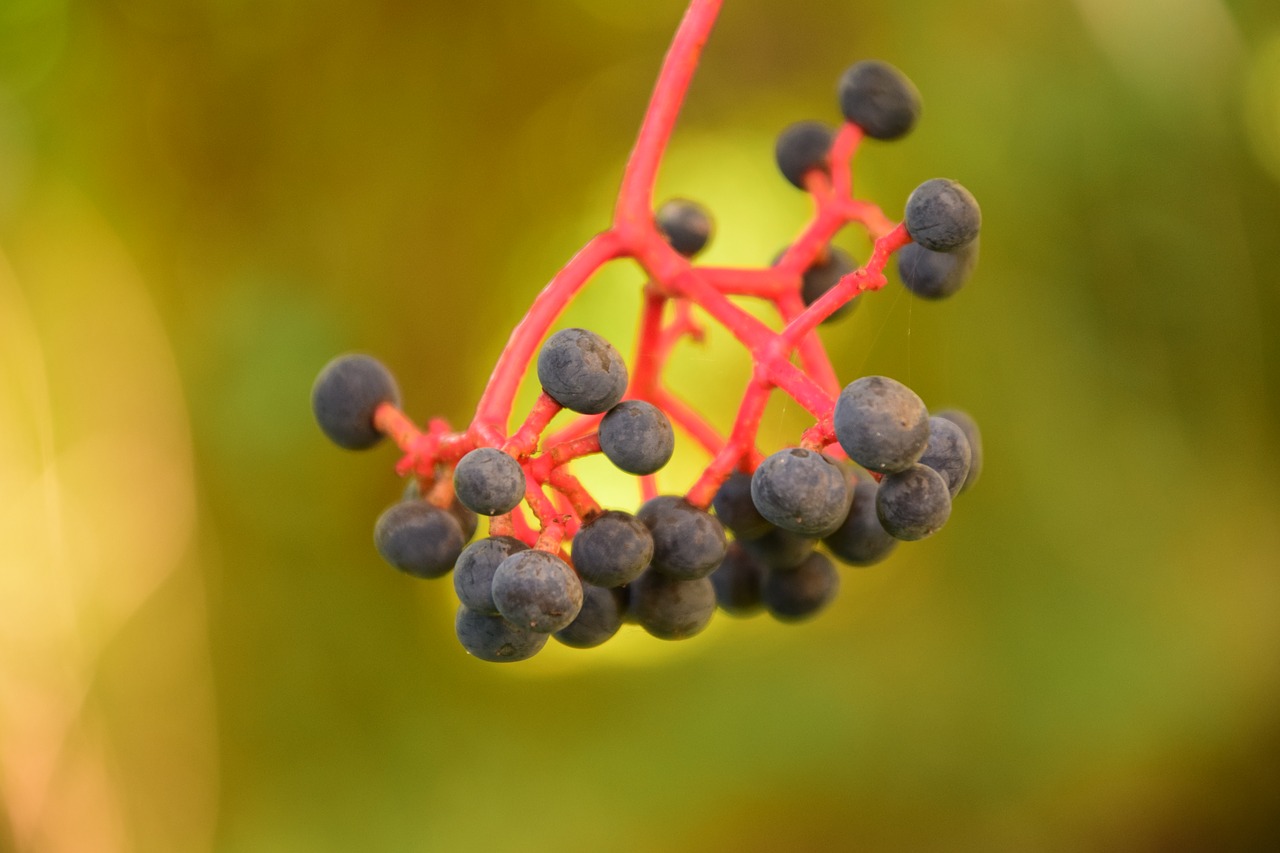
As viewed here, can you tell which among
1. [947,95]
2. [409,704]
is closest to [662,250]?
[947,95]

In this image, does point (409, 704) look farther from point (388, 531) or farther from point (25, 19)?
point (388, 531)

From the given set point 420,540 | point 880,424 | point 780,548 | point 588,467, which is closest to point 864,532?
point 780,548

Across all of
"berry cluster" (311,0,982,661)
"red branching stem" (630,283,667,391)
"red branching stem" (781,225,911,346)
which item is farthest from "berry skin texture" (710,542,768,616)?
"red branching stem" (781,225,911,346)

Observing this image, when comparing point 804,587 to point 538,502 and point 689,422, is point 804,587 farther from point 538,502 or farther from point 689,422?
point 538,502

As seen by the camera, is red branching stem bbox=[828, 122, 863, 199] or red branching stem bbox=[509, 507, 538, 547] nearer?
red branching stem bbox=[509, 507, 538, 547]

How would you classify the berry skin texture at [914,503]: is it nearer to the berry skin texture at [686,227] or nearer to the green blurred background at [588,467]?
→ the berry skin texture at [686,227]

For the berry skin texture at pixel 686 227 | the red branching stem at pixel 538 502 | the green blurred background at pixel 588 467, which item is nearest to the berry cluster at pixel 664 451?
the red branching stem at pixel 538 502

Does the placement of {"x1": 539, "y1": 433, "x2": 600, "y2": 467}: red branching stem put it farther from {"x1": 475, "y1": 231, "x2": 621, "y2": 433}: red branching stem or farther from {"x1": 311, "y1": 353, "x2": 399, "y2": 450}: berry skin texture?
{"x1": 311, "y1": 353, "x2": 399, "y2": 450}: berry skin texture
